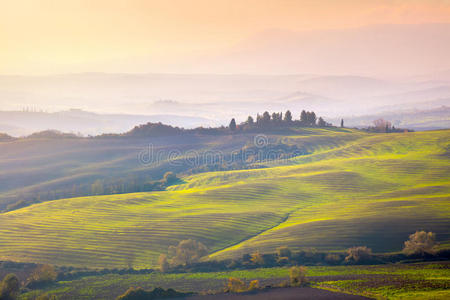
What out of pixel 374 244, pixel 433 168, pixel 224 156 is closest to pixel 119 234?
pixel 374 244

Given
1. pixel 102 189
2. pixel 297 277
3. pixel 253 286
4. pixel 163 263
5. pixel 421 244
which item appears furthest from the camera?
pixel 102 189

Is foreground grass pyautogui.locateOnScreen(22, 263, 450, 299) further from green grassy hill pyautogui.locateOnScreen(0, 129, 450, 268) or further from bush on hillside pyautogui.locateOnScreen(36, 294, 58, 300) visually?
green grassy hill pyautogui.locateOnScreen(0, 129, 450, 268)

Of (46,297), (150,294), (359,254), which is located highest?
(359,254)

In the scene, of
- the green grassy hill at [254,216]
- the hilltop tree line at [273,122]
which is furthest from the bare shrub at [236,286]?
the hilltop tree line at [273,122]

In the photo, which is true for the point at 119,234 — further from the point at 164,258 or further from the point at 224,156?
the point at 224,156

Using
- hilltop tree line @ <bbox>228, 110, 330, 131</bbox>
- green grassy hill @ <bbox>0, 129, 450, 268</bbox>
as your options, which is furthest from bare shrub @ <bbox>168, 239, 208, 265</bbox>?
hilltop tree line @ <bbox>228, 110, 330, 131</bbox>

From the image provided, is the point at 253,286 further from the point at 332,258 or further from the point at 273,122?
the point at 273,122

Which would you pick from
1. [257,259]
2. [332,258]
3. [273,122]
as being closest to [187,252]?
[257,259]
